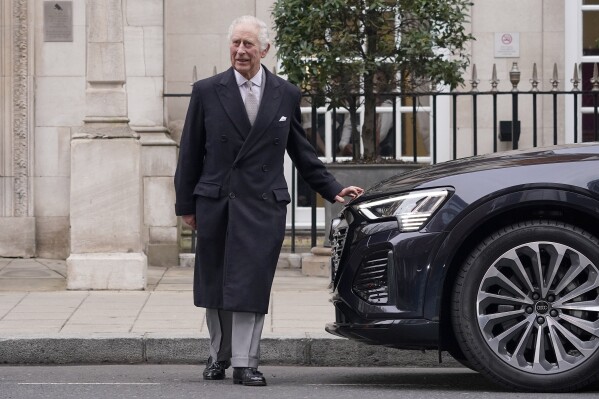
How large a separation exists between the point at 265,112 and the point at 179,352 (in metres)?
1.84

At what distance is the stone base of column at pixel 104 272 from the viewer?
1134 cm

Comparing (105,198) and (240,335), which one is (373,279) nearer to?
(240,335)

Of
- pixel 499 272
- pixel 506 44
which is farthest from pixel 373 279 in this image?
pixel 506 44

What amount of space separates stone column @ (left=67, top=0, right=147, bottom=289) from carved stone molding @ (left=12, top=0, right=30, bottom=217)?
8.08ft

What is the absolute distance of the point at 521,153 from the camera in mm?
7223

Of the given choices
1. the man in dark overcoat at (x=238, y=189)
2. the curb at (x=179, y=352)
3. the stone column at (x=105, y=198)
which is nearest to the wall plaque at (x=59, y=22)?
the stone column at (x=105, y=198)

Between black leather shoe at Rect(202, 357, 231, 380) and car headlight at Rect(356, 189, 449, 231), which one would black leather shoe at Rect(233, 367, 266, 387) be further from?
car headlight at Rect(356, 189, 449, 231)

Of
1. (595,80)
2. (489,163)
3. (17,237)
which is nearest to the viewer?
(489,163)

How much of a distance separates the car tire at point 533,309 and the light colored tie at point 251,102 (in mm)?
1351

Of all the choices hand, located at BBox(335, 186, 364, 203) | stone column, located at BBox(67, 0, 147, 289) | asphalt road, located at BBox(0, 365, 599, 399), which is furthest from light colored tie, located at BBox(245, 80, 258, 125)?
stone column, located at BBox(67, 0, 147, 289)

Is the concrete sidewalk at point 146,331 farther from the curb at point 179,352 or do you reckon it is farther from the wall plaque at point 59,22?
the wall plaque at point 59,22

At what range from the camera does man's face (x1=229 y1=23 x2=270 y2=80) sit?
7.19 m

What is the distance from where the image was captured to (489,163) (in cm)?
706

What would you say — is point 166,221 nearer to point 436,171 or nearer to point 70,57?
point 70,57
